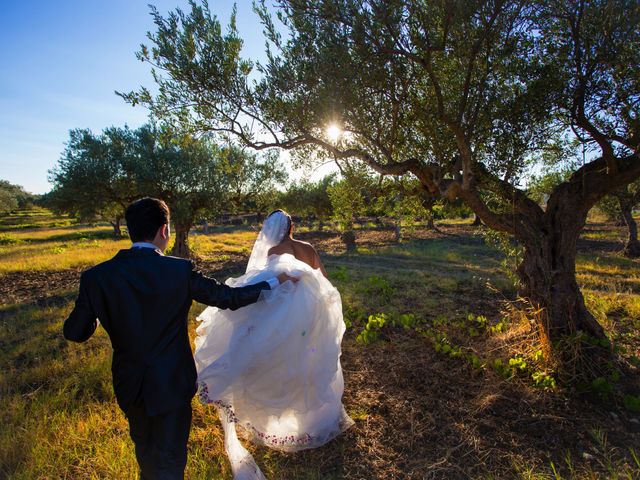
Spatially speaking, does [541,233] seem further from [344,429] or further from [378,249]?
[378,249]

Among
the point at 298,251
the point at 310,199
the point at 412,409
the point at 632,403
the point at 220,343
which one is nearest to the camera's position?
the point at 220,343

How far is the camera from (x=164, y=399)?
9.43 ft

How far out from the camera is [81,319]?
2691 mm

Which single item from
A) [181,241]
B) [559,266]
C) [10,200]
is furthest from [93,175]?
[10,200]

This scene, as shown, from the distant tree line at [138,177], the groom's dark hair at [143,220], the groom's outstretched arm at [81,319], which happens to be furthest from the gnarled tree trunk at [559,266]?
the distant tree line at [138,177]

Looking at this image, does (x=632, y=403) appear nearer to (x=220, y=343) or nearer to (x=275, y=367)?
(x=275, y=367)

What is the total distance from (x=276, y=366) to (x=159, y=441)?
4.80ft

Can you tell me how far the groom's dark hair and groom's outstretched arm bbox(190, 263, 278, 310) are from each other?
466 mm

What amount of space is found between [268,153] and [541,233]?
20177mm

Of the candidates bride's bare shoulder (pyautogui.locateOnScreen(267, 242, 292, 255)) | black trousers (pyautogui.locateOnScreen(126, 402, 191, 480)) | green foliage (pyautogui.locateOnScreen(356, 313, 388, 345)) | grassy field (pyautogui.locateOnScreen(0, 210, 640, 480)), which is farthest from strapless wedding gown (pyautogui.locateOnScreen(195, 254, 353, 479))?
green foliage (pyautogui.locateOnScreen(356, 313, 388, 345))

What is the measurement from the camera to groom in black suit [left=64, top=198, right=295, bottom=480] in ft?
9.02

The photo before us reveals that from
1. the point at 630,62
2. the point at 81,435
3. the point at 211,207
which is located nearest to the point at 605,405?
the point at 630,62

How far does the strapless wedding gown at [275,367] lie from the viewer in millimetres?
3967

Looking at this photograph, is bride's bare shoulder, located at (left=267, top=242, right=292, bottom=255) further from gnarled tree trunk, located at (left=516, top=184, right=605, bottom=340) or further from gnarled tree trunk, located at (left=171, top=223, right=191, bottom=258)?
gnarled tree trunk, located at (left=171, top=223, right=191, bottom=258)
